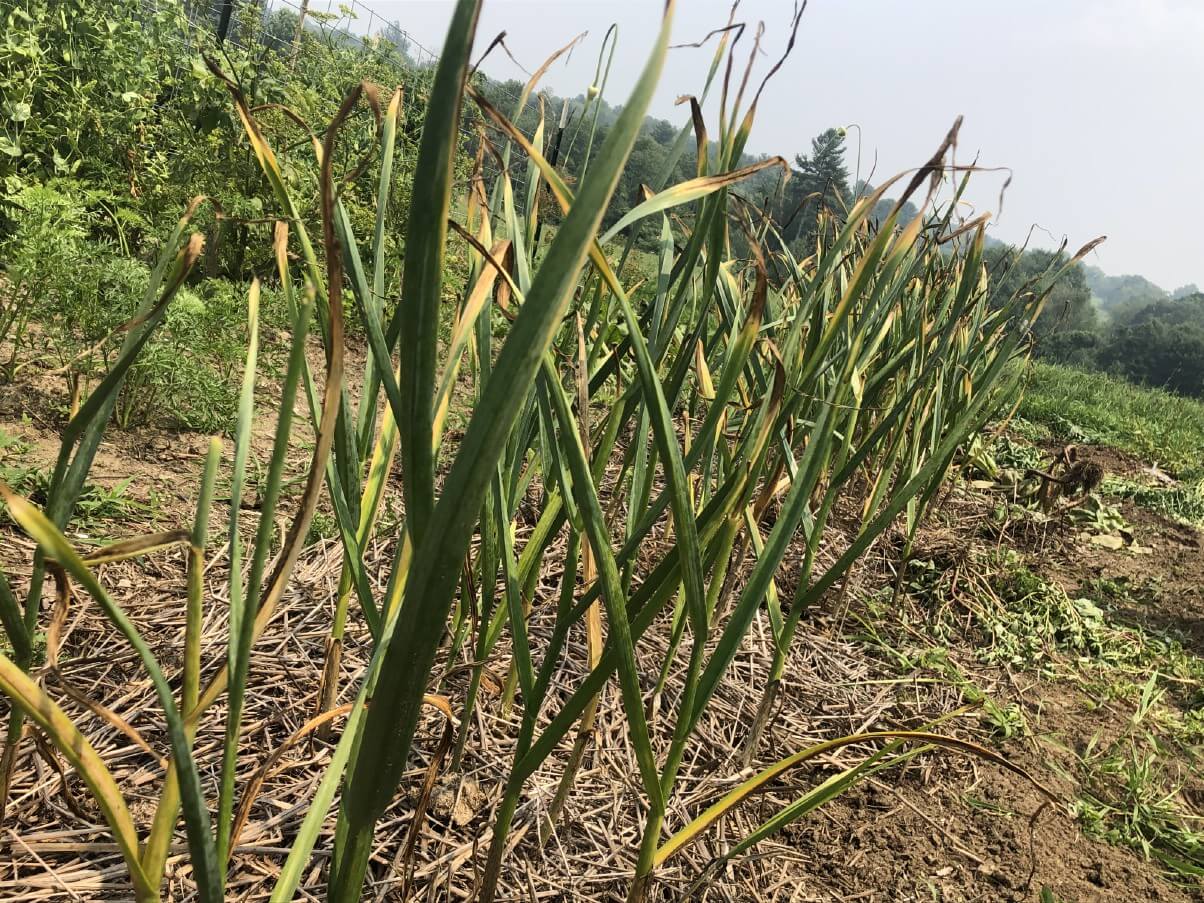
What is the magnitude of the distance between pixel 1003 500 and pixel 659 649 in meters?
2.04

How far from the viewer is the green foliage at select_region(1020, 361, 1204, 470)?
4957 millimetres

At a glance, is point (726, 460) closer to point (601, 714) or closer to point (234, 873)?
point (601, 714)

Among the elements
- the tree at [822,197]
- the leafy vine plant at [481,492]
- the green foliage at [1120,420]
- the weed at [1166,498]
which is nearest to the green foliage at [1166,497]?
the weed at [1166,498]

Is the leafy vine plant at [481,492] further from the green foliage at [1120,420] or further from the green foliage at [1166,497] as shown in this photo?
the green foliage at [1120,420]

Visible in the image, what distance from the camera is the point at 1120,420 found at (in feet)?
19.5

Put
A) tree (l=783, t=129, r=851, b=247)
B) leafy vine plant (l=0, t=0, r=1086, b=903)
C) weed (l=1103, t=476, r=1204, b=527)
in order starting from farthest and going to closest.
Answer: weed (l=1103, t=476, r=1204, b=527) < tree (l=783, t=129, r=851, b=247) < leafy vine plant (l=0, t=0, r=1086, b=903)

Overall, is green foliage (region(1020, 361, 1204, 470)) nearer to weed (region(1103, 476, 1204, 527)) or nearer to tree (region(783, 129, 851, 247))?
weed (region(1103, 476, 1204, 527))

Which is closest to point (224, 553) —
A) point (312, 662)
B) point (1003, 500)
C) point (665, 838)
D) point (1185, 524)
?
point (312, 662)

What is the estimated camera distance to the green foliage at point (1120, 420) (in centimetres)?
496

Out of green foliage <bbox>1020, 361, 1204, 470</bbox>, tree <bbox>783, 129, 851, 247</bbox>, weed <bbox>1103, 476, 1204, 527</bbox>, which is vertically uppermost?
tree <bbox>783, 129, 851, 247</bbox>

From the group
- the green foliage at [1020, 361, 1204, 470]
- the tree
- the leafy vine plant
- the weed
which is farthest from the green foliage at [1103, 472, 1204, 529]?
the leafy vine plant

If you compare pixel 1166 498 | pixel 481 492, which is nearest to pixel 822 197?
pixel 481 492

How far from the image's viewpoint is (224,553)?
1.41 m

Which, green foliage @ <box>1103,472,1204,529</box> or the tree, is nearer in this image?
the tree
